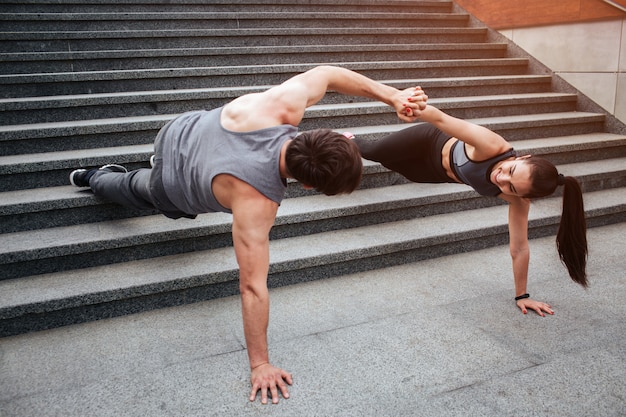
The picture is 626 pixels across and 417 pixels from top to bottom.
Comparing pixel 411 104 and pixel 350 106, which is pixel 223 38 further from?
pixel 411 104

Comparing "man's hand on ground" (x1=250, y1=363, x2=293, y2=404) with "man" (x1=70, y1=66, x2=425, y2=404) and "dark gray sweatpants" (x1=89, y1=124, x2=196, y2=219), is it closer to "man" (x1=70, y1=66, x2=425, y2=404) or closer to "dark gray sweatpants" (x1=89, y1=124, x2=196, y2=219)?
"man" (x1=70, y1=66, x2=425, y2=404)

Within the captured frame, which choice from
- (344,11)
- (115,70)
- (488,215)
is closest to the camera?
(488,215)

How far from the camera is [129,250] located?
3.26 meters

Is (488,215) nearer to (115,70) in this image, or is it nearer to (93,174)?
(93,174)

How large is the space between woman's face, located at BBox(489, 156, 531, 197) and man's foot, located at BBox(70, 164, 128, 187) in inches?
92.9

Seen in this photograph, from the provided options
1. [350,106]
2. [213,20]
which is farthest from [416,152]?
[213,20]

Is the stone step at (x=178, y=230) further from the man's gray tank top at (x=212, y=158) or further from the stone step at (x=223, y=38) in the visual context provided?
the stone step at (x=223, y=38)

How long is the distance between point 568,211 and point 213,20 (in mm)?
4261

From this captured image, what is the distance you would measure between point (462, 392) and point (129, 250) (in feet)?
6.80

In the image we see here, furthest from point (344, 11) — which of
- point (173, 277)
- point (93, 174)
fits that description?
point (173, 277)

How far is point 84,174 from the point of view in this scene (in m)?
3.47

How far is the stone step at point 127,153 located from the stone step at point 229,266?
31.9 inches

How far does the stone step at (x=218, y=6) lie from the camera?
5.31 metres

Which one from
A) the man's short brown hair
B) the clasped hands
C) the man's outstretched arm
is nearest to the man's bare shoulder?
the man's short brown hair
